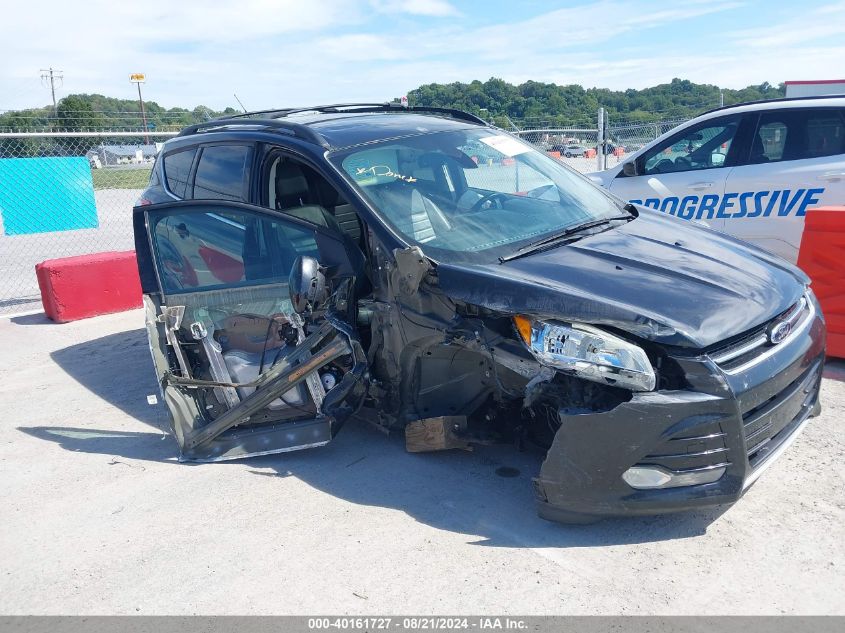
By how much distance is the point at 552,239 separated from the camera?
389 centimetres

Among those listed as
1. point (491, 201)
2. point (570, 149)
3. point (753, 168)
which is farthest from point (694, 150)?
point (570, 149)

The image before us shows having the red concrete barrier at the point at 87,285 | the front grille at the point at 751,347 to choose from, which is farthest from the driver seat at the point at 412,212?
the red concrete barrier at the point at 87,285

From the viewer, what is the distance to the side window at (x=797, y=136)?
6363mm

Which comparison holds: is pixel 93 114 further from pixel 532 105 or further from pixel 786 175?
pixel 786 175

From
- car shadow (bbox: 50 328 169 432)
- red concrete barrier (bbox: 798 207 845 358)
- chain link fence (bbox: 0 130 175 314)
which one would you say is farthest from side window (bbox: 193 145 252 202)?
red concrete barrier (bbox: 798 207 845 358)

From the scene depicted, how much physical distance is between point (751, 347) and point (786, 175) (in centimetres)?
406

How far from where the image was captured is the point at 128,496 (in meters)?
3.92

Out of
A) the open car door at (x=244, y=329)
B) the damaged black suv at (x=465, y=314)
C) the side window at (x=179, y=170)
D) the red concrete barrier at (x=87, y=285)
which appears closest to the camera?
the damaged black suv at (x=465, y=314)

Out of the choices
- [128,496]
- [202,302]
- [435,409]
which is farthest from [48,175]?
[435,409]

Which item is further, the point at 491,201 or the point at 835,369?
the point at 835,369

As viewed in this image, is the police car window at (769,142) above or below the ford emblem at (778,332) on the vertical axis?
above

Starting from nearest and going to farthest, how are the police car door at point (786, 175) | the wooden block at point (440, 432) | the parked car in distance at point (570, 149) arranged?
the wooden block at point (440, 432) < the police car door at point (786, 175) < the parked car in distance at point (570, 149)

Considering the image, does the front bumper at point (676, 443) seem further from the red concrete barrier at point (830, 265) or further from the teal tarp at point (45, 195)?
the teal tarp at point (45, 195)

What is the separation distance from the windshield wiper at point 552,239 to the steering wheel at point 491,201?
46 centimetres
